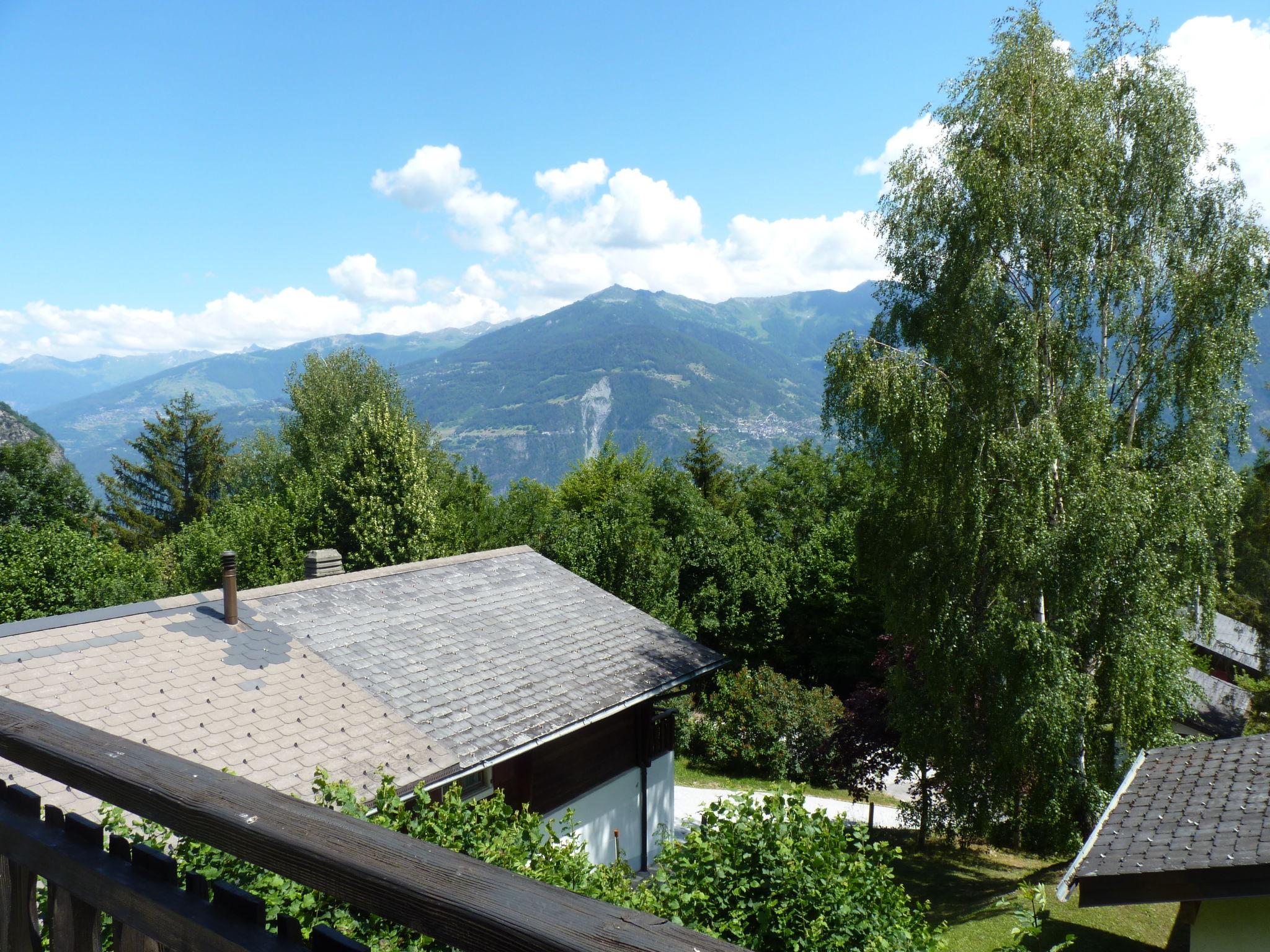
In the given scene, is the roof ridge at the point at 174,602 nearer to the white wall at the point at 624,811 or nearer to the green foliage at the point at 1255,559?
the white wall at the point at 624,811

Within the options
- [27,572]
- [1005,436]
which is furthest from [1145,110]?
[27,572]

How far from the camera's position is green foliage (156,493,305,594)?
28.1m

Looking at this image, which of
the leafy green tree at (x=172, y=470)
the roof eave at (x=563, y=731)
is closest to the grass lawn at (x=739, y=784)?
the roof eave at (x=563, y=731)

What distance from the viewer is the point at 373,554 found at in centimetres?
2628

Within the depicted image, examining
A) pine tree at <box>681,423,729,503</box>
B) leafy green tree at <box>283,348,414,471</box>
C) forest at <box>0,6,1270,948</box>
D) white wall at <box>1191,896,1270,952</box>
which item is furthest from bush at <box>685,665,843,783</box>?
pine tree at <box>681,423,729,503</box>

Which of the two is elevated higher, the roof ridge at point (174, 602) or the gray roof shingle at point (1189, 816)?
the roof ridge at point (174, 602)

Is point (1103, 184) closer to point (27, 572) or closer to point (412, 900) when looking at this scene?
point (412, 900)

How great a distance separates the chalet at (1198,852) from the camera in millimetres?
7371

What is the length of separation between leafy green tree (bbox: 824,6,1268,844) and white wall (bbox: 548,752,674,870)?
15.3 feet

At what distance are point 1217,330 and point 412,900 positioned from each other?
54.2 feet

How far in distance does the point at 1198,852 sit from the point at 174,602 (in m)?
13.0

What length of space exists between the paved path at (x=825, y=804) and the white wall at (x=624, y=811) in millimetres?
4816

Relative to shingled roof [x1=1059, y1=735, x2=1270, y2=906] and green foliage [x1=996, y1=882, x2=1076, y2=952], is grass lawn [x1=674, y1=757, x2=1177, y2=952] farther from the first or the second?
green foliage [x1=996, y1=882, x2=1076, y2=952]

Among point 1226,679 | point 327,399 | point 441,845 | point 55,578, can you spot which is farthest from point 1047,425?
point 327,399
